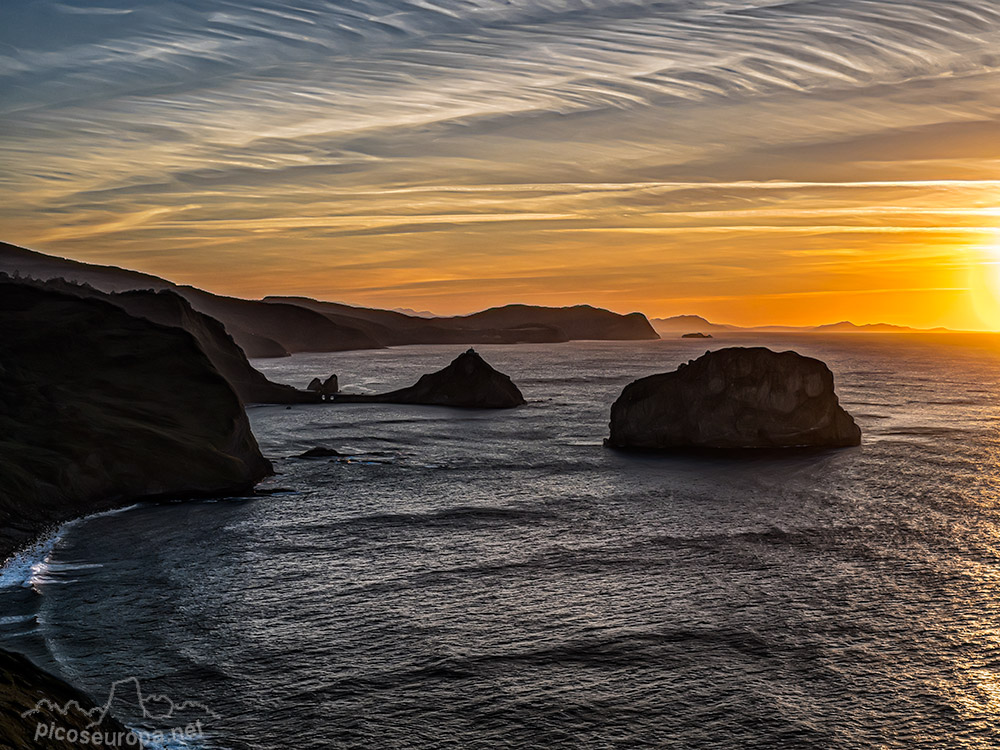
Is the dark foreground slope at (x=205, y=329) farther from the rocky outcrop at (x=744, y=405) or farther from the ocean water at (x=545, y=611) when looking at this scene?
the rocky outcrop at (x=744, y=405)

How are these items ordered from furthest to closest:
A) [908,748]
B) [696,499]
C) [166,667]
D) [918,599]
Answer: [696,499] → [918,599] → [166,667] → [908,748]

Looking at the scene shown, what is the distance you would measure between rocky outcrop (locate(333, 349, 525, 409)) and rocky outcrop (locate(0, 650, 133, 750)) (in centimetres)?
11966

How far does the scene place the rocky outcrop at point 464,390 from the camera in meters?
146

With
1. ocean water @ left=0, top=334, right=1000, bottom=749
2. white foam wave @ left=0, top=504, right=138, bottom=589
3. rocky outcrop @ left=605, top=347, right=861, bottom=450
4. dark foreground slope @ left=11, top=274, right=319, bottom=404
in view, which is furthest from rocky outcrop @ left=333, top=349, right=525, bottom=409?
white foam wave @ left=0, top=504, right=138, bottom=589

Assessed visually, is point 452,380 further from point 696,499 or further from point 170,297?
point 696,499

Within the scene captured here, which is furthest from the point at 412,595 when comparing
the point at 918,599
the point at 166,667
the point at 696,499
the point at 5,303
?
the point at 5,303

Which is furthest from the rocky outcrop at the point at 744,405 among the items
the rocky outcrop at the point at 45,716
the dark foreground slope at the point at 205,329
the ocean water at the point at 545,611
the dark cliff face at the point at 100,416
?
the rocky outcrop at the point at 45,716

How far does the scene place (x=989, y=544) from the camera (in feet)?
175

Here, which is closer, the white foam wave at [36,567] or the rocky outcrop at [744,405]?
the white foam wave at [36,567]

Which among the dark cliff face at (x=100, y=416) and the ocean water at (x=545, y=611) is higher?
the dark cliff face at (x=100, y=416)

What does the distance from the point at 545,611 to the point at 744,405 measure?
5845 centimetres

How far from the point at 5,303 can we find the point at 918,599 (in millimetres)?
86487

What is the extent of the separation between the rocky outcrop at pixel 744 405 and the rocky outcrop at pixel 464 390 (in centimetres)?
5348

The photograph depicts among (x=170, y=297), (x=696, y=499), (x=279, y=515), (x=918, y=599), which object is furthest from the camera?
(x=170, y=297)
